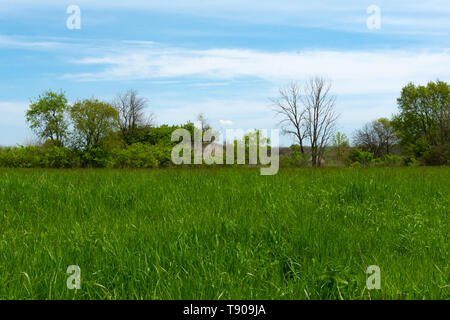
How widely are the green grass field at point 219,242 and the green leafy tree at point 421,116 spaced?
4143cm

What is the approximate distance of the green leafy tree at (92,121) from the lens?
3075 centimetres

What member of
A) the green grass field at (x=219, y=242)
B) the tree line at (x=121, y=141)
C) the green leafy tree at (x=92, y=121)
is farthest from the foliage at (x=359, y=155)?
the green grass field at (x=219, y=242)

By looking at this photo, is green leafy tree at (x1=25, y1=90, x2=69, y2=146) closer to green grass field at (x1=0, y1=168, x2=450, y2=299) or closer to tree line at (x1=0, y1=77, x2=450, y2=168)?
tree line at (x1=0, y1=77, x2=450, y2=168)

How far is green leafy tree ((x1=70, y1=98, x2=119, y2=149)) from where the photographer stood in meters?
30.8

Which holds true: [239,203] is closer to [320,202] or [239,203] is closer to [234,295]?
[320,202]

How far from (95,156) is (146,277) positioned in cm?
2837

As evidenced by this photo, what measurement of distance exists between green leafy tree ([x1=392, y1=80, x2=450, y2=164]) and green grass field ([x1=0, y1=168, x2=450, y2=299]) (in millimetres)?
41432

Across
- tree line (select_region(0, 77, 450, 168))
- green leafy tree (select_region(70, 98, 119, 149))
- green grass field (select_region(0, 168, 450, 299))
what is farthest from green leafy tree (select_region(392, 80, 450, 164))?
green grass field (select_region(0, 168, 450, 299))

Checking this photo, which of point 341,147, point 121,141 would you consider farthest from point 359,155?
point 121,141
